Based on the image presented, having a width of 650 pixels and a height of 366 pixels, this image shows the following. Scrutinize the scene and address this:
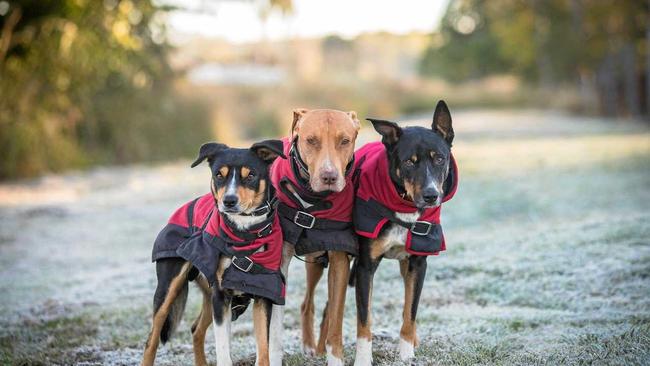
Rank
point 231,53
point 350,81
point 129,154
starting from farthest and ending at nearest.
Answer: point 231,53 < point 350,81 < point 129,154

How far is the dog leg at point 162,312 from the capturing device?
549 cm

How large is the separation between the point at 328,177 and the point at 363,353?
124 centimetres

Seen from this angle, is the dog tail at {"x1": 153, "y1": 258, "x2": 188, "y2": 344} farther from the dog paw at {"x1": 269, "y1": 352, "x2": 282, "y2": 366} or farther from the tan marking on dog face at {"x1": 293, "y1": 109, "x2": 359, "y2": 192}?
the tan marking on dog face at {"x1": 293, "y1": 109, "x2": 359, "y2": 192}

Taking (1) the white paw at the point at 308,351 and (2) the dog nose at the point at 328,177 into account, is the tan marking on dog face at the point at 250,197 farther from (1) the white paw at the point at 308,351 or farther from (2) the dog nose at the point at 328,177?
(1) the white paw at the point at 308,351

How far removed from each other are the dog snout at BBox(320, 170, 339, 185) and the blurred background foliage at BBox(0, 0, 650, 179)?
643 inches

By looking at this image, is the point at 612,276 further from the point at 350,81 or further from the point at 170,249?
the point at 350,81

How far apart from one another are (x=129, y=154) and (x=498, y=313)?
19659mm

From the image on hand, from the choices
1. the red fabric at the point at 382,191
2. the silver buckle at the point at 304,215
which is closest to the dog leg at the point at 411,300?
the red fabric at the point at 382,191

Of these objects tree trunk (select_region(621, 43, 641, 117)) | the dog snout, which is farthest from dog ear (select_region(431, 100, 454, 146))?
tree trunk (select_region(621, 43, 641, 117))

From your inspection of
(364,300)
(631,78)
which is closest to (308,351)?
(364,300)

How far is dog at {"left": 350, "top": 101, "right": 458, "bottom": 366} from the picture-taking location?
532 cm

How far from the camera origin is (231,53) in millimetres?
59875


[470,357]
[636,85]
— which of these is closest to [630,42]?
[636,85]

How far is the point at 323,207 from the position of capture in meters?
5.45
